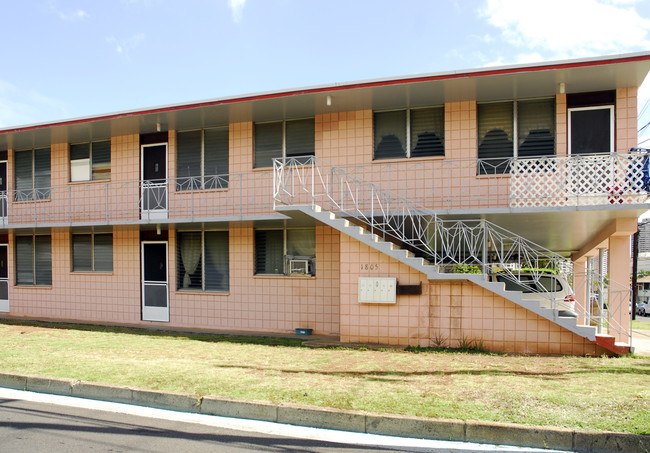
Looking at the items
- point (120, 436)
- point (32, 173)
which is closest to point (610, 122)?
point (120, 436)

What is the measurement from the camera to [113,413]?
630 centimetres

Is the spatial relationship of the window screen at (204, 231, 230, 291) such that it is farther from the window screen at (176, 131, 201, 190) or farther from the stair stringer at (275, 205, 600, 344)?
the stair stringer at (275, 205, 600, 344)

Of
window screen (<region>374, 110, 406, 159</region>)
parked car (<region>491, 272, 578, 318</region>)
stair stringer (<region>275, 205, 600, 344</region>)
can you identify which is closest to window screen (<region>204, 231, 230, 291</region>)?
stair stringer (<region>275, 205, 600, 344</region>)

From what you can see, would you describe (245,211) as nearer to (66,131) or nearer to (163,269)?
(163,269)

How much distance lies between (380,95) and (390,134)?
4.33 feet

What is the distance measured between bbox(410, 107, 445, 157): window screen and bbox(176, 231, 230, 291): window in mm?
5912

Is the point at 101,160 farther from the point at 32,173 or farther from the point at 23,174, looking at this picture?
the point at 23,174

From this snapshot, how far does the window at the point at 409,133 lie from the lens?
11789 millimetres

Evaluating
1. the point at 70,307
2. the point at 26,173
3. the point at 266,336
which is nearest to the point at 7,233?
the point at 26,173

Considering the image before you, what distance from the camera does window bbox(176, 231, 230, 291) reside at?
1367 cm

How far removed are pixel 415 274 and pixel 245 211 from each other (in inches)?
206

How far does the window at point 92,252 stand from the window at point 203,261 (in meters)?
2.65

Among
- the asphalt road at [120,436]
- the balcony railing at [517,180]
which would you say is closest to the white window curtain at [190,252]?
the balcony railing at [517,180]

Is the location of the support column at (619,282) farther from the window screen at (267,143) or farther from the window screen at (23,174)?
the window screen at (23,174)
